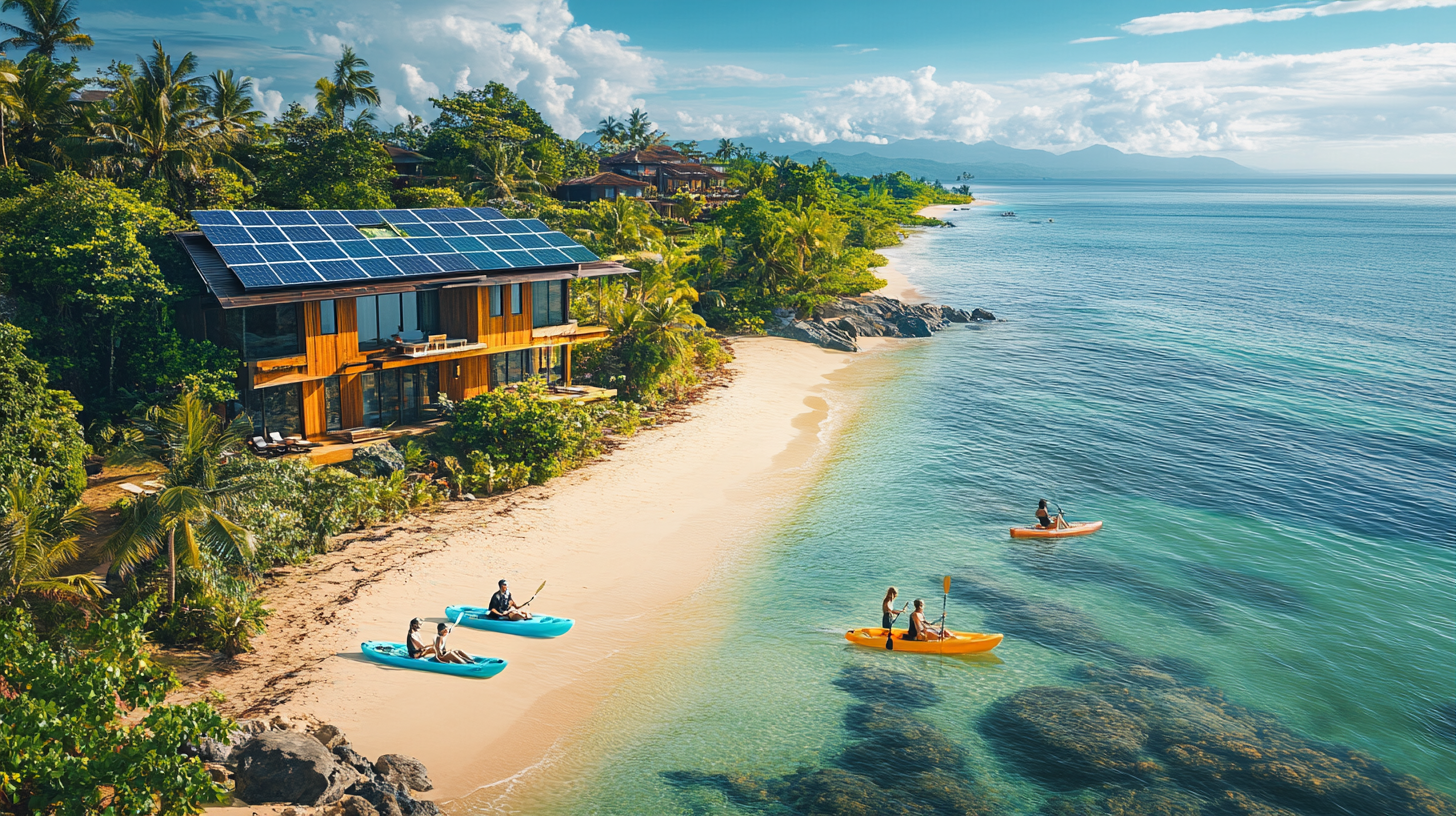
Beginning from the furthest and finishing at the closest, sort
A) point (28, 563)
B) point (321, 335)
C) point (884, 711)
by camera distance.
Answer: point (321, 335) < point (884, 711) < point (28, 563)

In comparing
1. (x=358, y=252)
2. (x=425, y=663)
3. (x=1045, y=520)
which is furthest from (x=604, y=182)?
(x=425, y=663)

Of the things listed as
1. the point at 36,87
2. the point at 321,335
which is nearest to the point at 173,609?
the point at 321,335

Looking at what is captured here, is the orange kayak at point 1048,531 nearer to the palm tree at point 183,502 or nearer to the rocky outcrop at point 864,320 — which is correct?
the palm tree at point 183,502

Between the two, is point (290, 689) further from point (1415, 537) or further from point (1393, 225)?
point (1393, 225)

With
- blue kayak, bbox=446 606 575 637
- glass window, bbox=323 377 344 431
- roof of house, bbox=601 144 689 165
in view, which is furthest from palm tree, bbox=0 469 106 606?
roof of house, bbox=601 144 689 165

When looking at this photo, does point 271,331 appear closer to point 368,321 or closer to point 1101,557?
point 368,321

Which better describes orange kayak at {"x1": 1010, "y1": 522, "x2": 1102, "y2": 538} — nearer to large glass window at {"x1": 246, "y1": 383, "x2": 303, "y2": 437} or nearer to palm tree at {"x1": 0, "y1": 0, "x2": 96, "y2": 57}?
large glass window at {"x1": 246, "y1": 383, "x2": 303, "y2": 437}
